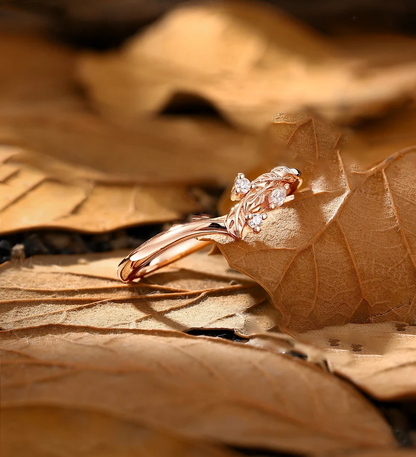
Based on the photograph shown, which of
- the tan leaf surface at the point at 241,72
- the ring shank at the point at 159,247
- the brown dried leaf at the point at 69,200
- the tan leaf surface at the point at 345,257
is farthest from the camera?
the tan leaf surface at the point at 241,72

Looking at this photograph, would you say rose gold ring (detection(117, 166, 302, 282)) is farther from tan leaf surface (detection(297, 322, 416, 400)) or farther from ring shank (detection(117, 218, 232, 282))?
tan leaf surface (detection(297, 322, 416, 400))

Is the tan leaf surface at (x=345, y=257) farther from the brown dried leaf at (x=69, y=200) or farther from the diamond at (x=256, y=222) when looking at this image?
the brown dried leaf at (x=69, y=200)

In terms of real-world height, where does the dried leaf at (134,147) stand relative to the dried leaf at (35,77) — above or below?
below

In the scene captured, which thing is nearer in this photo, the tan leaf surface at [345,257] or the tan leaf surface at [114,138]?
the tan leaf surface at [345,257]

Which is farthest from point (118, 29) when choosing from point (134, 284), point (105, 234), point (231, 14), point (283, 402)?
point (283, 402)

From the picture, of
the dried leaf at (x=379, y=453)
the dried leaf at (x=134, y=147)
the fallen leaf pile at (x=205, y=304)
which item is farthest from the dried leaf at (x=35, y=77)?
the dried leaf at (x=379, y=453)

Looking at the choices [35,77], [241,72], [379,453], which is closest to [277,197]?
[379,453]

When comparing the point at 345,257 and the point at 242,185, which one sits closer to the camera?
the point at 345,257

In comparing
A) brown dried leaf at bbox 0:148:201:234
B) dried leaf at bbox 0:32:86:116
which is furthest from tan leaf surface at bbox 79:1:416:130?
brown dried leaf at bbox 0:148:201:234

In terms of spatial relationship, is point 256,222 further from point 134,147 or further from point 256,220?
point 134,147
